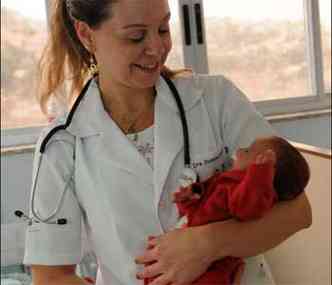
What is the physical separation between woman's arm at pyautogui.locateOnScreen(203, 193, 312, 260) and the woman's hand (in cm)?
2

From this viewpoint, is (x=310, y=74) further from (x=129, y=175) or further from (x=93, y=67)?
(x=129, y=175)

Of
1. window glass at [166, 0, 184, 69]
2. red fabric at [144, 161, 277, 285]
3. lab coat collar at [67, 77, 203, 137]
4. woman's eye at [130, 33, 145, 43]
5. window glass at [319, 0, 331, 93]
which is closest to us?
red fabric at [144, 161, 277, 285]

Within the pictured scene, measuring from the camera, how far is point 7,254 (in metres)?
2.81

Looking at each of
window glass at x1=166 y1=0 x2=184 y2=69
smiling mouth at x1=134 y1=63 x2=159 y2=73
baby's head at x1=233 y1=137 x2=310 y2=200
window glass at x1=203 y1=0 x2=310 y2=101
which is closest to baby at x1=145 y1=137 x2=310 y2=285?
baby's head at x1=233 y1=137 x2=310 y2=200

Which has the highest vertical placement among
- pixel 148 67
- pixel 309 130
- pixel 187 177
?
pixel 148 67

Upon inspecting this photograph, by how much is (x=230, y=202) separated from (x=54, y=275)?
42 centimetres

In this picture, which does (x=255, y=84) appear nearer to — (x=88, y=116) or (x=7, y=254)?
(x=7, y=254)

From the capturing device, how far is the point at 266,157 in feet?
3.56

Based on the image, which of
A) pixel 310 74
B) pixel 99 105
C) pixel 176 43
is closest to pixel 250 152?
pixel 99 105

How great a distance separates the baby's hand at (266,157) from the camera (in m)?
1.07

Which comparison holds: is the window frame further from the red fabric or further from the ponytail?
the red fabric

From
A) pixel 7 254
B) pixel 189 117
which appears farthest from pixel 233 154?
pixel 7 254

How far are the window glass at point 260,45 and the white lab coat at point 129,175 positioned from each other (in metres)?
2.23

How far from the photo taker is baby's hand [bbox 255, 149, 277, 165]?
3.50ft
